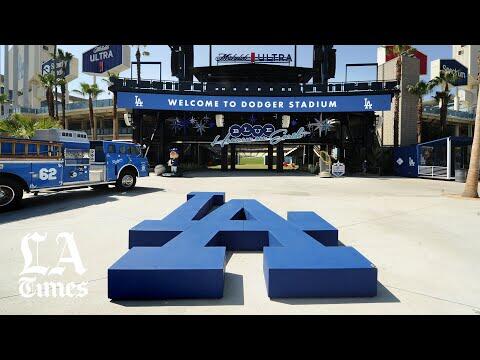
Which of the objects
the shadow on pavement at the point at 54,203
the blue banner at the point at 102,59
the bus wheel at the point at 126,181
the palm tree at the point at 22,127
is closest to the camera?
the shadow on pavement at the point at 54,203

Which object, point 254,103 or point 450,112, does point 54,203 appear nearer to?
point 254,103

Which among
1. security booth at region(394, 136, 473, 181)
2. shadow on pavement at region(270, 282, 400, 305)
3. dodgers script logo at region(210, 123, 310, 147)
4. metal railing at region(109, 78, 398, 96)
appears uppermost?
metal railing at region(109, 78, 398, 96)

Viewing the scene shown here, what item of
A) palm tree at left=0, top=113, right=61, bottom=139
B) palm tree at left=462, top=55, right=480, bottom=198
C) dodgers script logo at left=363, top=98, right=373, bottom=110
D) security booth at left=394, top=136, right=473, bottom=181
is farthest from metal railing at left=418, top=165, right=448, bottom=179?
palm tree at left=0, top=113, right=61, bottom=139

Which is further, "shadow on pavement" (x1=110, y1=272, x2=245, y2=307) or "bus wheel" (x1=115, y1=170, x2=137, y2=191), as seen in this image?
"bus wheel" (x1=115, y1=170, x2=137, y2=191)

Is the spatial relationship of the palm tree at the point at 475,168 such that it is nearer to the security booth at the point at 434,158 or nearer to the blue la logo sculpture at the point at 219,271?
the security booth at the point at 434,158

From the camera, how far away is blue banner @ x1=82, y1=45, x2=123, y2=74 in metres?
52.9

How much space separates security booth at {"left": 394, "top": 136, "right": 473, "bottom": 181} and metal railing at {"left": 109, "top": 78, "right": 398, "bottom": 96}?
6.49 m

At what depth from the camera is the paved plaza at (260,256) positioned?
11.3 ft

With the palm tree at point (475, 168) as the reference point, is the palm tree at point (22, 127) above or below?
above

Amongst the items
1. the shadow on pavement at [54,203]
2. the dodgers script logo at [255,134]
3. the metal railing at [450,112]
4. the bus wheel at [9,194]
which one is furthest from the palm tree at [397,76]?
the bus wheel at [9,194]

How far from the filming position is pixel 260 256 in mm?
5434

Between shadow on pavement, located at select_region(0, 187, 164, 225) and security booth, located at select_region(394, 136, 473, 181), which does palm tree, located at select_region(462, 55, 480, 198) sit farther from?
shadow on pavement, located at select_region(0, 187, 164, 225)

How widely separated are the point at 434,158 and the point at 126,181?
28.9 m

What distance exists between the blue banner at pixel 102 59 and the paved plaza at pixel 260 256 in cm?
5093
